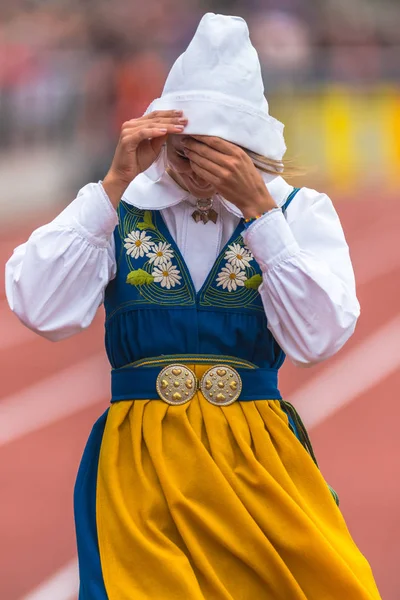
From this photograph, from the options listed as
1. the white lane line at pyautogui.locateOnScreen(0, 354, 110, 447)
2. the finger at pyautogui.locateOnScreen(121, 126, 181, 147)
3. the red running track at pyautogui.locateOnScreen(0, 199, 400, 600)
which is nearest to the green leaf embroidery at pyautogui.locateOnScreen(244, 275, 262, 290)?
the finger at pyautogui.locateOnScreen(121, 126, 181, 147)

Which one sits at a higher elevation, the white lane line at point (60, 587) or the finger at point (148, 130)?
A: the finger at point (148, 130)

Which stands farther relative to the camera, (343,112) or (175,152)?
(343,112)

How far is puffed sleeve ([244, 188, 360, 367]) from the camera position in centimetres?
340

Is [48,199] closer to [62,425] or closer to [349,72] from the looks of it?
[349,72]

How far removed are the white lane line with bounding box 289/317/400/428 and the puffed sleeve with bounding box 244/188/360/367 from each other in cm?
535

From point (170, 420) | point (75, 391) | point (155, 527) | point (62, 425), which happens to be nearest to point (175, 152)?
point (170, 420)

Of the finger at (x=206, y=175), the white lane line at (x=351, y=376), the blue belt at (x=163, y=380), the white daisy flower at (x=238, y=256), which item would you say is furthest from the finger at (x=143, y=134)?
the white lane line at (x=351, y=376)

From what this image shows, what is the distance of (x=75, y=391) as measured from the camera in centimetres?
943

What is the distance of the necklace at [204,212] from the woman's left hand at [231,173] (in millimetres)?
180

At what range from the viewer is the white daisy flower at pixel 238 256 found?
11.8 ft

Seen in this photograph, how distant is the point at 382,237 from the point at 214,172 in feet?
38.5

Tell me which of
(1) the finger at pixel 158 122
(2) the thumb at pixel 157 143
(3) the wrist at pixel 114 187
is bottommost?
(3) the wrist at pixel 114 187

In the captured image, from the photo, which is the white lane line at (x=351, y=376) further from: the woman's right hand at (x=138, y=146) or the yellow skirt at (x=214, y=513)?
the woman's right hand at (x=138, y=146)

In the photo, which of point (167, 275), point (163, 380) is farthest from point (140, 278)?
point (163, 380)
